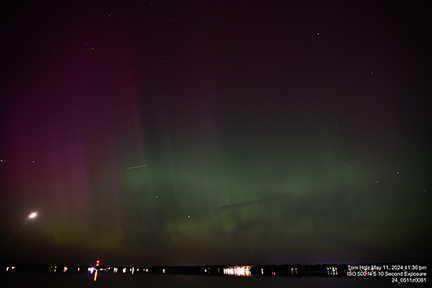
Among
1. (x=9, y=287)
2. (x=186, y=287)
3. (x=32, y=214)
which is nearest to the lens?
(x=32, y=214)

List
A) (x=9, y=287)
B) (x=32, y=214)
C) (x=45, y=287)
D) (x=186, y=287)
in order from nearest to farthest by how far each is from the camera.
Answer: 1. (x=32, y=214)
2. (x=9, y=287)
3. (x=45, y=287)
4. (x=186, y=287)

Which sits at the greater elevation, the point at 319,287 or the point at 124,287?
the point at 124,287

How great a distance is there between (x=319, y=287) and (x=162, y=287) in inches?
501

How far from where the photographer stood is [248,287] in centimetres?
2006

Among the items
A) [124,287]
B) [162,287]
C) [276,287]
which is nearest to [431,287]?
[276,287]

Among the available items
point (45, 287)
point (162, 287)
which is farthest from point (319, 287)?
point (45, 287)

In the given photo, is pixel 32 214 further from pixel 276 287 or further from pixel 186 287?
pixel 276 287

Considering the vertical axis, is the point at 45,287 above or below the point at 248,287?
above

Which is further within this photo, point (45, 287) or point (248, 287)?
point (248, 287)

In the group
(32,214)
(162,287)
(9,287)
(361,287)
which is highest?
(32,214)

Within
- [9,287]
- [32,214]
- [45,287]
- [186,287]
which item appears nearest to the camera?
[32,214]

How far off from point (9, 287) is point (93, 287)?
16.8 ft

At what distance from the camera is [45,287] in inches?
688

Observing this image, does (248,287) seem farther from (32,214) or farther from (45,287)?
(32,214)
